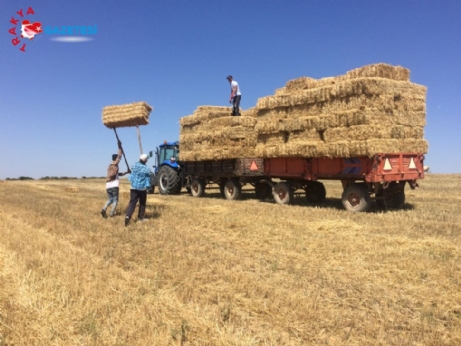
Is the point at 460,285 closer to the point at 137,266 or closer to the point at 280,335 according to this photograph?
the point at 280,335

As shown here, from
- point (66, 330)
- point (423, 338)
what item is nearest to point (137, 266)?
point (66, 330)

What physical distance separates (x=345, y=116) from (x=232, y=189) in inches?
244

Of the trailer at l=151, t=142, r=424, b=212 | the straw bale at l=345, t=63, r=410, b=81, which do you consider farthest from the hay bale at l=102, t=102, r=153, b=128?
the straw bale at l=345, t=63, r=410, b=81

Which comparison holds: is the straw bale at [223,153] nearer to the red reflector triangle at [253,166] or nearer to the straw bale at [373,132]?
the red reflector triangle at [253,166]

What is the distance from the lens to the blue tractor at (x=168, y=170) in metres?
18.1

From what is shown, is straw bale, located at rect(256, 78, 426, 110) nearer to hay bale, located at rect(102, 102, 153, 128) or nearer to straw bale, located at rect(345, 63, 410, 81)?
straw bale, located at rect(345, 63, 410, 81)

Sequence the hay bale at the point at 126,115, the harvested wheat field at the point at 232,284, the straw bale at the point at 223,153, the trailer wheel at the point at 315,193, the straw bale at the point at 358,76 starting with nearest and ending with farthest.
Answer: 1. the harvested wheat field at the point at 232,284
2. the straw bale at the point at 358,76
3. the trailer wheel at the point at 315,193
4. the straw bale at the point at 223,153
5. the hay bale at the point at 126,115

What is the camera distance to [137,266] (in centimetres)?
568

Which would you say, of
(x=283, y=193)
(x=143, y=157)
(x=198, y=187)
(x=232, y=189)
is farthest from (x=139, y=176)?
(x=198, y=187)

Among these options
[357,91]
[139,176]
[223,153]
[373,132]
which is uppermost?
[357,91]

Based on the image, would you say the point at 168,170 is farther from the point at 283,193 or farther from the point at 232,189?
the point at 283,193

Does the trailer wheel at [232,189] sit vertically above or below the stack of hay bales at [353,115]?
below

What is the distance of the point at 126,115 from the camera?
52.4ft

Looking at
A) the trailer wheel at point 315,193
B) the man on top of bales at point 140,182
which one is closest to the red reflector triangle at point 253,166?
the trailer wheel at point 315,193
